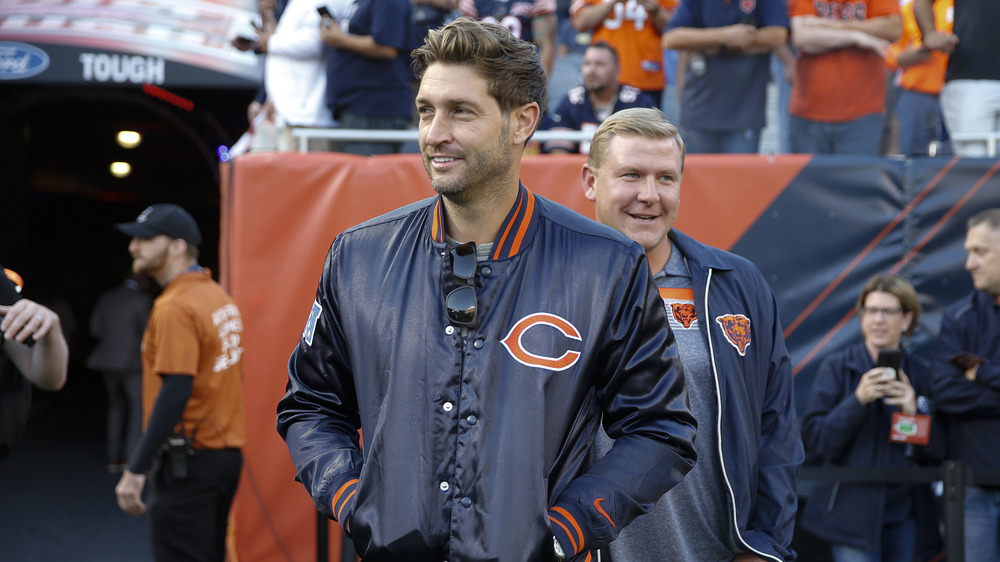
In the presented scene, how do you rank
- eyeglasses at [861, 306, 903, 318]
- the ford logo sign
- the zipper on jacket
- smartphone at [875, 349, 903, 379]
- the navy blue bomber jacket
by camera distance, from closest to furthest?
the navy blue bomber jacket, the zipper on jacket, smartphone at [875, 349, 903, 379], eyeglasses at [861, 306, 903, 318], the ford logo sign

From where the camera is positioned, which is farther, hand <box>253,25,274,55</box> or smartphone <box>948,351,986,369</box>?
hand <box>253,25,274,55</box>

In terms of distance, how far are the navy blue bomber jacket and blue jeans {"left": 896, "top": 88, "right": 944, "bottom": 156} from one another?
5.14 m

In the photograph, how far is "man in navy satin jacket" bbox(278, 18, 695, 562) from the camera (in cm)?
189

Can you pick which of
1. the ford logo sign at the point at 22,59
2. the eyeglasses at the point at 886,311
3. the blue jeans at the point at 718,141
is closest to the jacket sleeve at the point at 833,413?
the eyeglasses at the point at 886,311

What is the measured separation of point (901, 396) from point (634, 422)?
117 inches

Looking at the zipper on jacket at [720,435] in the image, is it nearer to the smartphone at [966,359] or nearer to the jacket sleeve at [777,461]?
the jacket sleeve at [777,461]

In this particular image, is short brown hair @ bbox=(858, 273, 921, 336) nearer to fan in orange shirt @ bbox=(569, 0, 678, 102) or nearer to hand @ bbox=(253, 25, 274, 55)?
fan in orange shirt @ bbox=(569, 0, 678, 102)

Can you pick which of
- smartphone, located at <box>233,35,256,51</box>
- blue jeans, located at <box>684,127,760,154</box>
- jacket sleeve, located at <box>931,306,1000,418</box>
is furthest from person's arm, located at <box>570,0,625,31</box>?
jacket sleeve, located at <box>931,306,1000,418</box>

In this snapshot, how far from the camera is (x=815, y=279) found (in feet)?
17.9

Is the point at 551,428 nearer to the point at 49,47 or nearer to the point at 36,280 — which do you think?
the point at 49,47

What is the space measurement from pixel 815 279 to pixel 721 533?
2975 millimetres

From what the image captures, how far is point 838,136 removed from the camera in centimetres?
609

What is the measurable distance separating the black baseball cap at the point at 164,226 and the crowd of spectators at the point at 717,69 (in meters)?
1.13

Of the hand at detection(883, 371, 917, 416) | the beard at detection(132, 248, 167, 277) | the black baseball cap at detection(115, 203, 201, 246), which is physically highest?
the black baseball cap at detection(115, 203, 201, 246)
